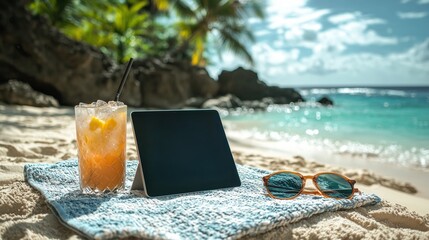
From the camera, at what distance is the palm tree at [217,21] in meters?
16.1

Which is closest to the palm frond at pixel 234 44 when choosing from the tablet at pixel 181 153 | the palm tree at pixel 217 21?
the palm tree at pixel 217 21

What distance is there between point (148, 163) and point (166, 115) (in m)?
0.29

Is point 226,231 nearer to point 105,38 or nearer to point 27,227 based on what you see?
point 27,227

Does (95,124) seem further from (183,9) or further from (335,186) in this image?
(183,9)

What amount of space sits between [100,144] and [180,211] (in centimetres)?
50

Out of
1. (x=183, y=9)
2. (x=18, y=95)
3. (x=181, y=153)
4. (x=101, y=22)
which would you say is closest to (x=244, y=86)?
(x=183, y=9)

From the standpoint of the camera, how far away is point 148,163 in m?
1.74

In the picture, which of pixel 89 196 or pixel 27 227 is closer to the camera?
pixel 27 227

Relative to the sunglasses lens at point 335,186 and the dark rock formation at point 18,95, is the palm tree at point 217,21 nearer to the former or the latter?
the dark rock formation at point 18,95

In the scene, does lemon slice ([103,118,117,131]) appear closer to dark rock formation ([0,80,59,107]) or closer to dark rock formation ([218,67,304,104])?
dark rock formation ([0,80,59,107])

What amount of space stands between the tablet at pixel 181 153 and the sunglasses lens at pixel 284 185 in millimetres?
197

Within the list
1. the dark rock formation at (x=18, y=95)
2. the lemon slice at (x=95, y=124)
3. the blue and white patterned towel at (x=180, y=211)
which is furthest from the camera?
the dark rock formation at (x=18, y=95)

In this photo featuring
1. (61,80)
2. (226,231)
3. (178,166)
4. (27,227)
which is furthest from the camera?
(61,80)

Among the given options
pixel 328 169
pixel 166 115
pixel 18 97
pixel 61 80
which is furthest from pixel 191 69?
pixel 166 115
